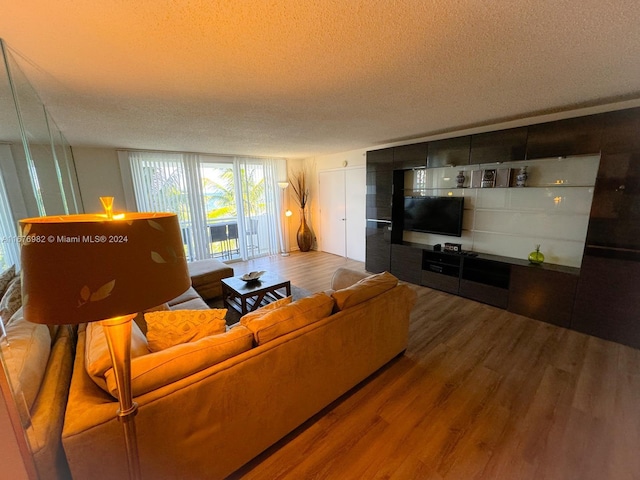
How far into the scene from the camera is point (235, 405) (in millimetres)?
1239

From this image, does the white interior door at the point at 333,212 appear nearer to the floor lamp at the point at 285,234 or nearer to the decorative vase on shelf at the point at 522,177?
the floor lamp at the point at 285,234

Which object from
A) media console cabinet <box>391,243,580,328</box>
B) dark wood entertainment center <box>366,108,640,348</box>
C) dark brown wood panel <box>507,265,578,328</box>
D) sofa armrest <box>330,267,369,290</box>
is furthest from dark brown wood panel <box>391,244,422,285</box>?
sofa armrest <box>330,267,369,290</box>

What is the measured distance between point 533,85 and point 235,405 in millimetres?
2940

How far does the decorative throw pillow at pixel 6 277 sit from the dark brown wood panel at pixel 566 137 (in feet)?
15.1

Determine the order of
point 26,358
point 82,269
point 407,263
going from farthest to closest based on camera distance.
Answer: point 407,263, point 26,358, point 82,269

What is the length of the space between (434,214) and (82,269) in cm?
386

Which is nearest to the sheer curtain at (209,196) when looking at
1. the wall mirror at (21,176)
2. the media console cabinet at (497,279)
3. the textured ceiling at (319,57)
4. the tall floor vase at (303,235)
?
the tall floor vase at (303,235)

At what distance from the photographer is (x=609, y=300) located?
240 cm

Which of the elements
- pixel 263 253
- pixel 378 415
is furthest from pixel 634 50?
pixel 263 253

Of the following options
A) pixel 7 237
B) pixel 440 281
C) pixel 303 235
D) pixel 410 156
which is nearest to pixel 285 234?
pixel 303 235

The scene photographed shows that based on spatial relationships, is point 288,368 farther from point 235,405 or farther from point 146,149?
point 146,149

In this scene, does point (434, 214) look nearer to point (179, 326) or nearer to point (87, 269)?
point (179, 326)

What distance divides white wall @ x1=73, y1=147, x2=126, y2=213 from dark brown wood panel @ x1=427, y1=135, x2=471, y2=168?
16.3 feet

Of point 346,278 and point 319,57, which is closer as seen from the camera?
point 319,57
